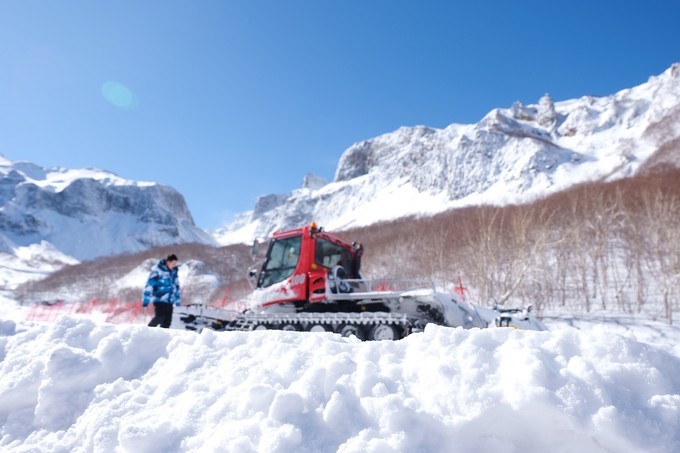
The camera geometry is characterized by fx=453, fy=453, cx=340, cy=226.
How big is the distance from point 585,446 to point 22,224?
140m

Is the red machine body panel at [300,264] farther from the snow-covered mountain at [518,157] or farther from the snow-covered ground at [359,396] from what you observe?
the snow-covered mountain at [518,157]

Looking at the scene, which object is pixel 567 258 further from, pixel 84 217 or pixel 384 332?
pixel 84 217

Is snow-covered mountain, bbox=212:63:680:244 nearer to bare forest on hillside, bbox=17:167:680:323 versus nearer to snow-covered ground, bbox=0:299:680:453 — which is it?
bare forest on hillside, bbox=17:167:680:323

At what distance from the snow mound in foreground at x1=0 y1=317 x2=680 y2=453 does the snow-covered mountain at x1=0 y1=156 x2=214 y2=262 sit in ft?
368

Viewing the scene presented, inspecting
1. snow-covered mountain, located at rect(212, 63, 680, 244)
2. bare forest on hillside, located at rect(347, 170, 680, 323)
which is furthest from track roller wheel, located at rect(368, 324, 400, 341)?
snow-covered mountain, located at rect(212, 63, 680, 244)

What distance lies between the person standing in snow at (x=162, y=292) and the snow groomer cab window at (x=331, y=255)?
2757 millimetres

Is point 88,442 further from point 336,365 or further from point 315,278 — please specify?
point 315,278

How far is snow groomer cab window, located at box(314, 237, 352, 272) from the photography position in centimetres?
934

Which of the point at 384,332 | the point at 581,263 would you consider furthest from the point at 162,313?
the point at 581,263

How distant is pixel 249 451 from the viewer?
2637mm

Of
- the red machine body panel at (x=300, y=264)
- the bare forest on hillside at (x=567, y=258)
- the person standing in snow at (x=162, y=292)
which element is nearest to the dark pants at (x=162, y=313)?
the person standing in snow at (x=162, y=292)

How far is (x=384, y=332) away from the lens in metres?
7.50

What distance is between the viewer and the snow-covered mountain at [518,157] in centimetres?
6291

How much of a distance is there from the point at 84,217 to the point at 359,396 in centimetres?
14385
